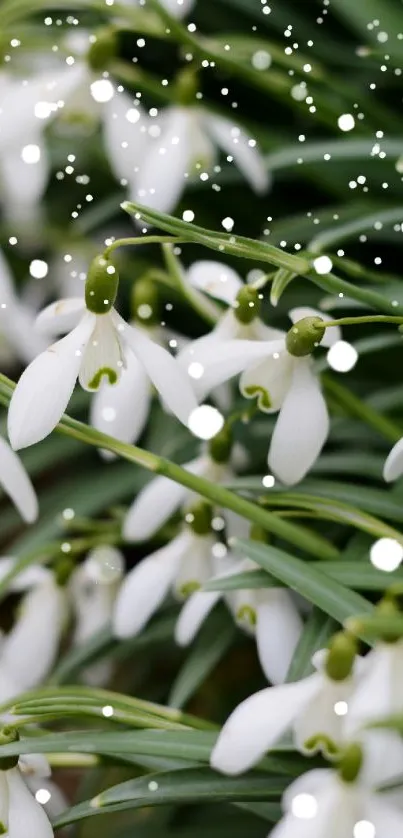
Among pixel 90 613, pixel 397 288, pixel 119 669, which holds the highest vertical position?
pixel 397 288

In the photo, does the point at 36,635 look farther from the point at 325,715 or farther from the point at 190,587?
the point at 325,715

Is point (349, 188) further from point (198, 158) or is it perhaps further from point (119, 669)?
point (119, 669)

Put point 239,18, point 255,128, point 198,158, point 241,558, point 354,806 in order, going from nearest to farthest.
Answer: point 354,806
point 241,558
point 198,158
point 255,128
point 239,18

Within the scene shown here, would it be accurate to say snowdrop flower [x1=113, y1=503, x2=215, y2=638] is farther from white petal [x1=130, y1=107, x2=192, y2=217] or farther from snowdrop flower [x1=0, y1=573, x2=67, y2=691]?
white petal [x1=130, y1=107, x2=192, y2=217]

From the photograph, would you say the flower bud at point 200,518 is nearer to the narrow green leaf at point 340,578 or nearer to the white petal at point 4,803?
the narrow green leaf at point 340,578

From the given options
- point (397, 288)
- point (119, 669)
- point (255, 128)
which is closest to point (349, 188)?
point (255, 128)

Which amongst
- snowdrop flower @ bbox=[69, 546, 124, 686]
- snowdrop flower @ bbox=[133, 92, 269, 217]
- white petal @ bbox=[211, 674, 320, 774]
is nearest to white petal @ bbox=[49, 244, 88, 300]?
snowdrop flower @ bbox=[133, 92, 269, 217]

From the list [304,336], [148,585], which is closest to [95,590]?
[148,585]
